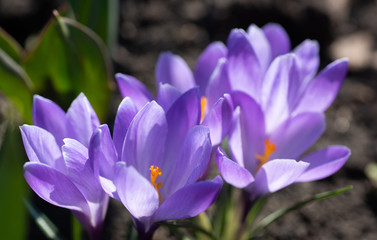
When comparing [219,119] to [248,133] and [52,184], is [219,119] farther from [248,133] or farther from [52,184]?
[52,184]

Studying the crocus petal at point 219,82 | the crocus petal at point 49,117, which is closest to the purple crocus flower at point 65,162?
the crocus petal at point 49,117

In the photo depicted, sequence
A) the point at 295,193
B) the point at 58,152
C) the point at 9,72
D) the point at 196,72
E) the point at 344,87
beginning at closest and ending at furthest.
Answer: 1. the point at 58,152
2. the point at 196,72
3. the point at 9,72
4. the point at 295,193
5. the point at 344,87

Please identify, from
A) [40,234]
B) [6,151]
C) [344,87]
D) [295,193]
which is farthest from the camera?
[344,87]

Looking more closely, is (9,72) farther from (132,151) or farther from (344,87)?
(344,87)

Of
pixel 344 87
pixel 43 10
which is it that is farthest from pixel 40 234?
pixel 344 87

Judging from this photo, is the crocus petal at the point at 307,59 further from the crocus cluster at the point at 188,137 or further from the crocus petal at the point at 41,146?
the crocus petal at the point at 41,146
